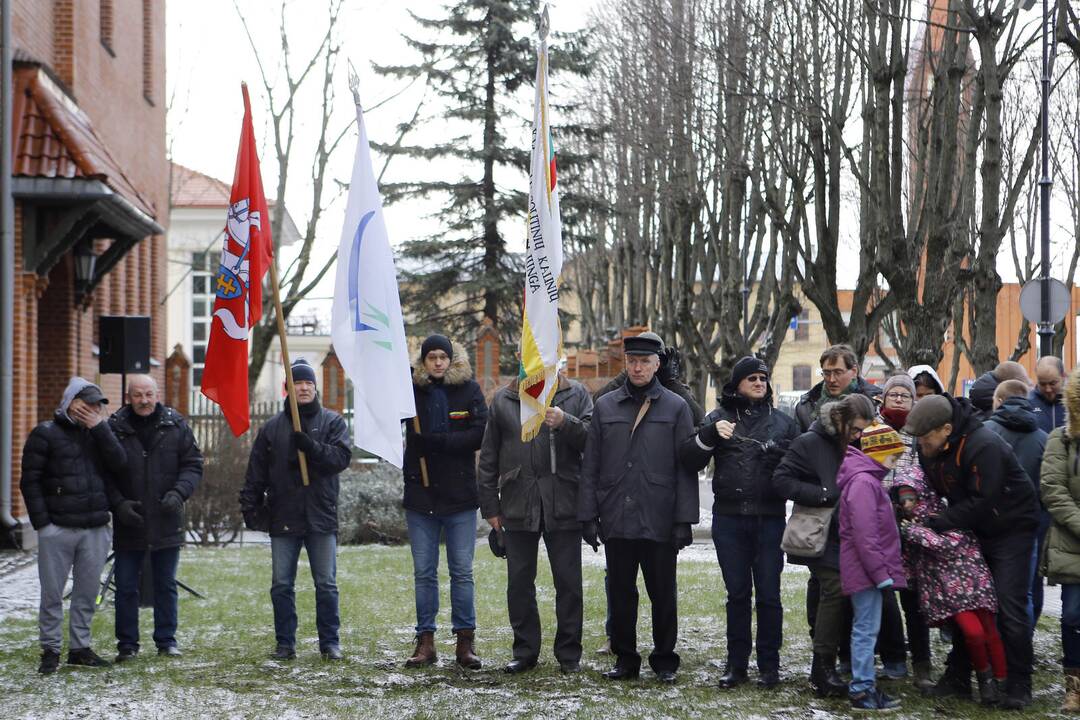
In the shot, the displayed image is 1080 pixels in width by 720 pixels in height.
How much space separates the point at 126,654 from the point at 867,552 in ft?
16.7

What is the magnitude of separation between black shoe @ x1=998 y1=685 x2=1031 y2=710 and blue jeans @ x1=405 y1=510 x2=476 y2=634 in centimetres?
336

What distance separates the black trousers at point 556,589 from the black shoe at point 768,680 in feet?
4.10

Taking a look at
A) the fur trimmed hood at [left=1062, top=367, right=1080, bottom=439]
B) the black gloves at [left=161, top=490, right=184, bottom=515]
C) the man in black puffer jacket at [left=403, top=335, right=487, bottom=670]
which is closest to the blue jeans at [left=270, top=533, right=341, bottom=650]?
the man in black puffer jacket at [left=403, top=335, right=487, bottom=670]

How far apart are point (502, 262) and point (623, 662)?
28896mm

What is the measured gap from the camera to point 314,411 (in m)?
9.58

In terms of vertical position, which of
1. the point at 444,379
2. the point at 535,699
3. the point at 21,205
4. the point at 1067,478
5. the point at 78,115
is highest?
the point at 78,115

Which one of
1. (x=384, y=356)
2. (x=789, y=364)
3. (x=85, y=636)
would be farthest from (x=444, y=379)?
(x=789, y=364)

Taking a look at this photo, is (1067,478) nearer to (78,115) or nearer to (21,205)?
(21,205)

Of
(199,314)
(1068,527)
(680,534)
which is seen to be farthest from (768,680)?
(199,314)

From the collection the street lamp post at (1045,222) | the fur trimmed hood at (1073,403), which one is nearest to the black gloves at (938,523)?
the fur trimmed hood at (1073,403)

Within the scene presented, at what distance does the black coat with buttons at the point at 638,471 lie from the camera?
8289 mm

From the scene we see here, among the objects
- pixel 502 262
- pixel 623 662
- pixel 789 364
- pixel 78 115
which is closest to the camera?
pixel 623 662

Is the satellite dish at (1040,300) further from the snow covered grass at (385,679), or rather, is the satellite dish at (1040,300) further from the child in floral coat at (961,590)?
the child in floral coat at (961,590)

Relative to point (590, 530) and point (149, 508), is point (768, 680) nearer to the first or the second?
point (590, 530)
